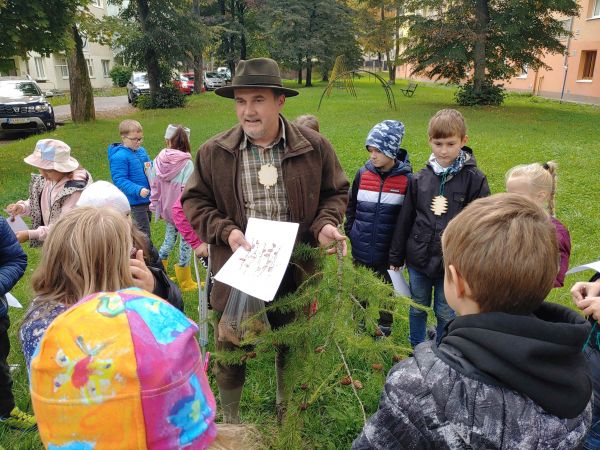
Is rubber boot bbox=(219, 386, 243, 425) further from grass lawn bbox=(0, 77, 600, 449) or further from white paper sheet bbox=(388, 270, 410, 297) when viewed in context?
white paper sheet bbox=(388, 270, 410, 297)

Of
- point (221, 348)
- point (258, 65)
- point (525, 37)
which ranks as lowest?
point (221, 348)

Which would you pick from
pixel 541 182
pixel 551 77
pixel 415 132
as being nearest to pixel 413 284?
pixel 541 182

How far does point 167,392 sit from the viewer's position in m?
1.03

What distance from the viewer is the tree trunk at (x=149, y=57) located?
22.2m

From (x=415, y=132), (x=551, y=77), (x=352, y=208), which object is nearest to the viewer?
(x=352, y=208)

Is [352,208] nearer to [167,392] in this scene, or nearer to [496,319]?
[496,319]

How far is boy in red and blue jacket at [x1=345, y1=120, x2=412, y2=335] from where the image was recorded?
341 centimetres

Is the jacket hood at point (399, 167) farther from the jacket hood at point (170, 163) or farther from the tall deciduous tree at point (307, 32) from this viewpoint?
the tall deciduous tree at point (307, 32)

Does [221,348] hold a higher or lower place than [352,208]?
lower

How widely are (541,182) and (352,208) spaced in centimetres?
139

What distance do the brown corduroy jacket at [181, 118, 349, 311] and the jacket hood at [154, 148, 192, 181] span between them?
198 cm

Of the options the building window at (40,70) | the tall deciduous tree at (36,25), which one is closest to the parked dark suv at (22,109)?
the tall deciduous tree at (36,25)

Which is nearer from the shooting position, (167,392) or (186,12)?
(167,392)

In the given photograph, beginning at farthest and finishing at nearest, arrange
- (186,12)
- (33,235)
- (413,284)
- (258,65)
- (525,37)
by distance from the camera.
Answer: (186,12) → (525,37) → (413,284) → (33,235) → (258,65)
